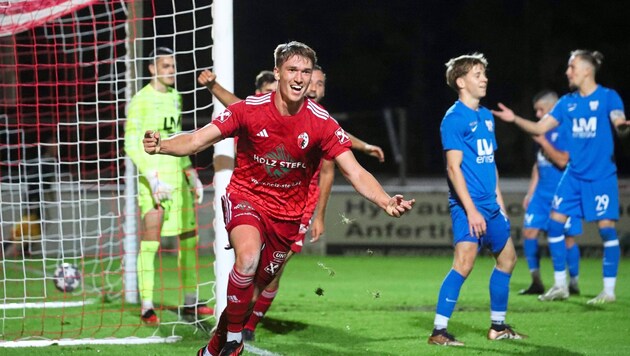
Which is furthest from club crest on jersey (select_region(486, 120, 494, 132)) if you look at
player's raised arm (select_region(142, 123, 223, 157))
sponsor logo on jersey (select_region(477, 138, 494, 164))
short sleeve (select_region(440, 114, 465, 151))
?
player's raised arm (select_region(142, 123, 223, 157))

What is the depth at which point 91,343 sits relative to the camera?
6945mm

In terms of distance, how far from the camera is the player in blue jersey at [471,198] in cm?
677

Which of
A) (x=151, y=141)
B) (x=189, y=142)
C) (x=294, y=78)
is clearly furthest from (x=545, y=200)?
(x=151, y=141)

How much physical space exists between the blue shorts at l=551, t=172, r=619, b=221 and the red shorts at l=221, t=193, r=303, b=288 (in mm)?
4188

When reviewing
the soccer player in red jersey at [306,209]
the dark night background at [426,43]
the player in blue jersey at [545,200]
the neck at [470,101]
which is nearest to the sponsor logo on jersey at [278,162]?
the soccer player in red jersey at [306,209]

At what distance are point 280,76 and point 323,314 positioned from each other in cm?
318

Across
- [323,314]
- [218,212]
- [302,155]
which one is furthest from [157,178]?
[302,155]

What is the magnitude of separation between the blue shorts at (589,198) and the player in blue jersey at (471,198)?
2662mm

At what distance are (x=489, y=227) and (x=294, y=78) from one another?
193 cm

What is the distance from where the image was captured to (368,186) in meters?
5.61

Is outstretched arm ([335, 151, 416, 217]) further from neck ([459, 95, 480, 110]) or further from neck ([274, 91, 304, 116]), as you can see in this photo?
neck ([459, 95, 480, 110])

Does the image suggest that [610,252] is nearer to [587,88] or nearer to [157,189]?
[587,88]

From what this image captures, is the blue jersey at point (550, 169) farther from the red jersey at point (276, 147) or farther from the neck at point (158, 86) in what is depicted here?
the red jersey at point (276, 147)

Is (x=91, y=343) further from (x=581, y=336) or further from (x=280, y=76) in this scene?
(x=581, y=336)
